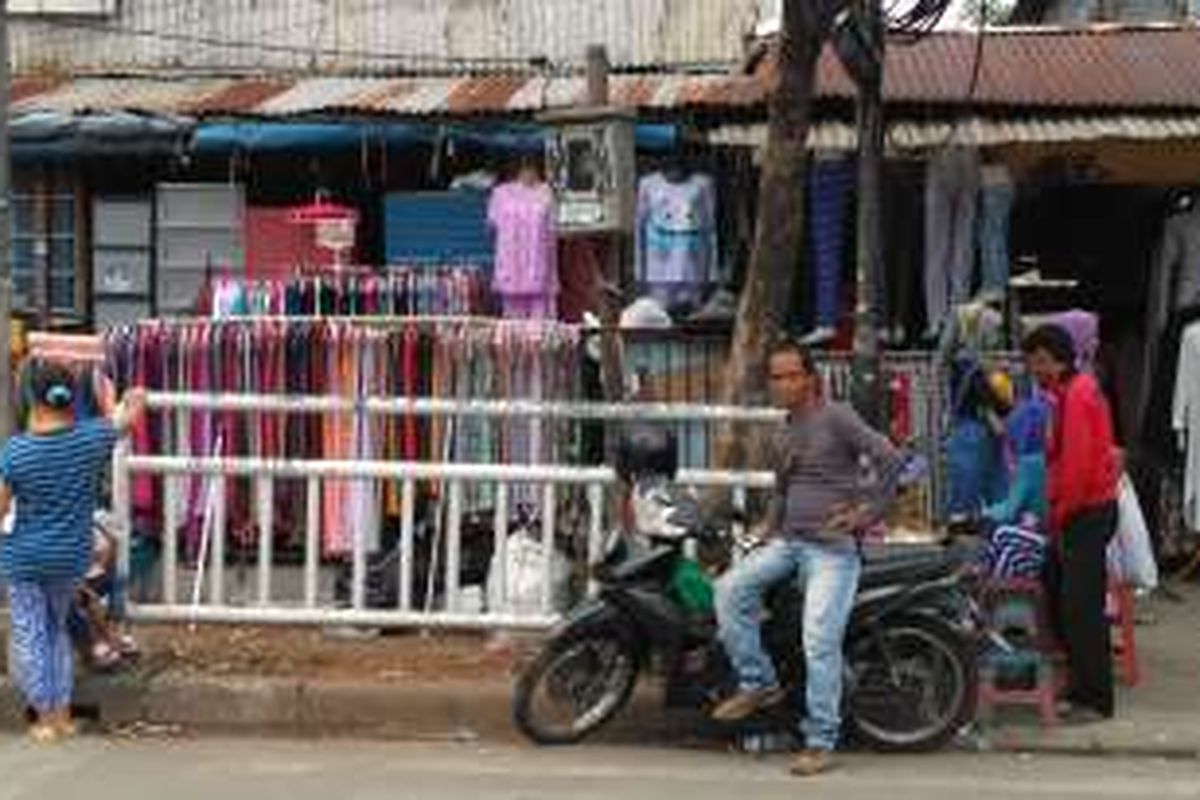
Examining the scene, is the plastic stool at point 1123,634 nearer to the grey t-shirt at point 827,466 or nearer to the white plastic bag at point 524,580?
the grey t-shirt at point 827,466

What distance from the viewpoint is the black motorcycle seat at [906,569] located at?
9.34m

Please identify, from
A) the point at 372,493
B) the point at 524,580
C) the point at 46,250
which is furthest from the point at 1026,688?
the point at 46,250

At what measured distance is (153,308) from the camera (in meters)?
14.9

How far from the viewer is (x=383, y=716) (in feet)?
32.7

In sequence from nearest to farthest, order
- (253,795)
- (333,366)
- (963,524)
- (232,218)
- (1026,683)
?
(253,795), (1026,683), (963,524), (333,366), (232,218)

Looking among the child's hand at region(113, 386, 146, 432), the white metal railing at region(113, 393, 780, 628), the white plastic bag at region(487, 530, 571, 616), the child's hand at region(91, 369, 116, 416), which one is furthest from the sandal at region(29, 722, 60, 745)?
the white plastic bag at region(487, 530, 571, 616)

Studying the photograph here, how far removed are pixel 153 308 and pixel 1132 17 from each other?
666cm

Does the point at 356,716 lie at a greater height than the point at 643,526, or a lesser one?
lesser

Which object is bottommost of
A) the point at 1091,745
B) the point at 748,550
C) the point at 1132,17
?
the point at 1091,745

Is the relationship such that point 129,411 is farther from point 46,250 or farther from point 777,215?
point 46,250

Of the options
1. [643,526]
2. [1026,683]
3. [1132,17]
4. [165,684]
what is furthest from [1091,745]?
[1132,17]

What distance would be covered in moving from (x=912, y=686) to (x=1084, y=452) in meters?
1.32

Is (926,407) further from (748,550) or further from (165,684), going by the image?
(165,684)

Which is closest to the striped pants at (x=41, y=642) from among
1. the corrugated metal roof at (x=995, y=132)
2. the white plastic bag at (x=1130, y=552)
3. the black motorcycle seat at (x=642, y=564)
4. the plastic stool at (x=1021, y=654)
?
the black motorcycle seat at (x=642, y=564)
